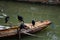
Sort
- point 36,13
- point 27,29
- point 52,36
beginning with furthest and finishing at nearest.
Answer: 1. point 36,13
2. point 52,36
3. point 27,29

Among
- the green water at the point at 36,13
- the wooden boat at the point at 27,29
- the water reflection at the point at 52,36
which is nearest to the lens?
the wooden boat at the point at 27,29

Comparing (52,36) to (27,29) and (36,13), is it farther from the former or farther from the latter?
(36,13)

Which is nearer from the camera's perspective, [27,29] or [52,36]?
[27,29]

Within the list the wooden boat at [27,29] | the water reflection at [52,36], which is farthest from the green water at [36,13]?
the wooden boat at [27,29]

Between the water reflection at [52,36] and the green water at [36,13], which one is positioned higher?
the green water at [36,13]

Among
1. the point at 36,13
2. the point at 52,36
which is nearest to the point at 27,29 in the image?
the point at 52,36

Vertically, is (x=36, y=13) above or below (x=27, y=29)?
above

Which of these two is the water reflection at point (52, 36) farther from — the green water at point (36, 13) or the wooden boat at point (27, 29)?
the wooden boat at point (27, 29)

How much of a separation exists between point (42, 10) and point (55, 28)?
5651mm

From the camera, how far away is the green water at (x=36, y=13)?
16031mm

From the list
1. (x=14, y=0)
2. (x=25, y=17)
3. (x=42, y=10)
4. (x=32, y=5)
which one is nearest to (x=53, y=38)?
(x=25, y=17)

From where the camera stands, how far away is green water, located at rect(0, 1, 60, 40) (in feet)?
52.6

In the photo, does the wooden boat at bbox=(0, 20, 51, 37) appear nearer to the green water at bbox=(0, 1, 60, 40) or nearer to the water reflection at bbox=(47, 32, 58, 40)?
the green water at bbox=(0, 1, 60, 40)

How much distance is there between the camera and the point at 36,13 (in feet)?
70.5
